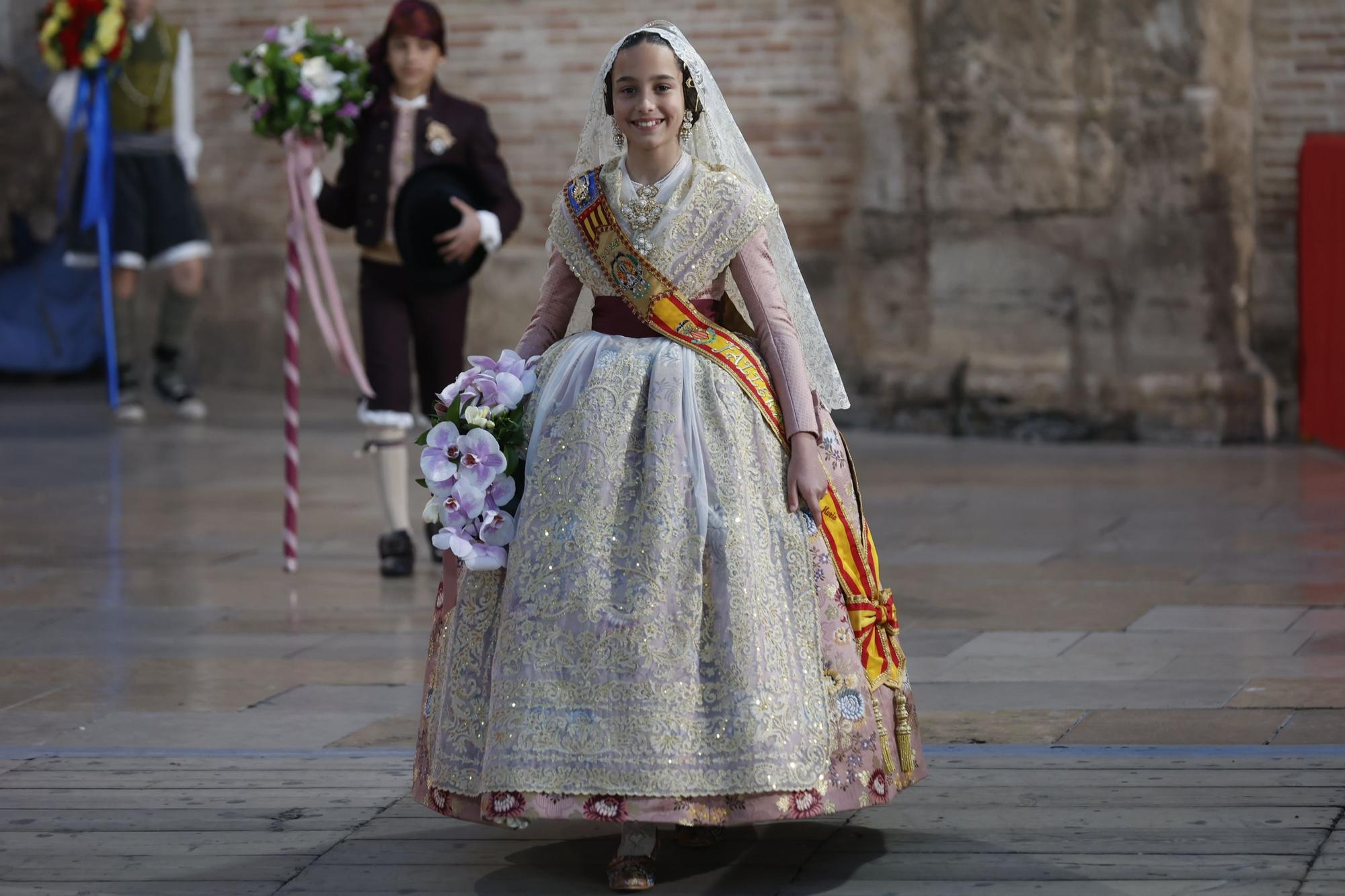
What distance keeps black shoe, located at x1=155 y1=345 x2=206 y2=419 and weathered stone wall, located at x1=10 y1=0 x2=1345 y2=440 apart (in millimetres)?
2161

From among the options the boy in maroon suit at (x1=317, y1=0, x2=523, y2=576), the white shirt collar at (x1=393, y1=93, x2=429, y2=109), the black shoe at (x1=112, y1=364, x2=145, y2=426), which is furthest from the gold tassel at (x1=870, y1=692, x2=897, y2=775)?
the black shoe at (x1=112, y1=364, x2=145, y2=426)

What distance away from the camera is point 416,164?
7535 mm

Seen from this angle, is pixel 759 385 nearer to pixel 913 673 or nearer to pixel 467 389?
pixel 467 389

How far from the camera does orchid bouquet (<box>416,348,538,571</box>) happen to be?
411 centimetres

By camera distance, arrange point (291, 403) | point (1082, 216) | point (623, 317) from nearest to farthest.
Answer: point (623, 317), point (291, 403), point (1082, 216)

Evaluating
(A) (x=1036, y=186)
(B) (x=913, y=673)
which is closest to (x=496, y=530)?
(B) (x=913, y=673)

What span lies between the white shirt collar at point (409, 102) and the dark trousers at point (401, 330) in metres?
0.56

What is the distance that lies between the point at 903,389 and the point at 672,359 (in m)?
7.67

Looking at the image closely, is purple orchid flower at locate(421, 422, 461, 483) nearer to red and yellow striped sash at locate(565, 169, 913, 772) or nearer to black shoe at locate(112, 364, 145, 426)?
red and yellow striped sash at locate(565, 169, 913, 772)

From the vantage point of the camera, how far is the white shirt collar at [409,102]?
24.9 feet

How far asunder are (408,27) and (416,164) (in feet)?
1.53

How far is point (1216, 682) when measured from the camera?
221 inches

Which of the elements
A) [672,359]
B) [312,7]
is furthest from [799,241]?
[672,359]

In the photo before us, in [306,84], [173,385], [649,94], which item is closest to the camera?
[649,94]
